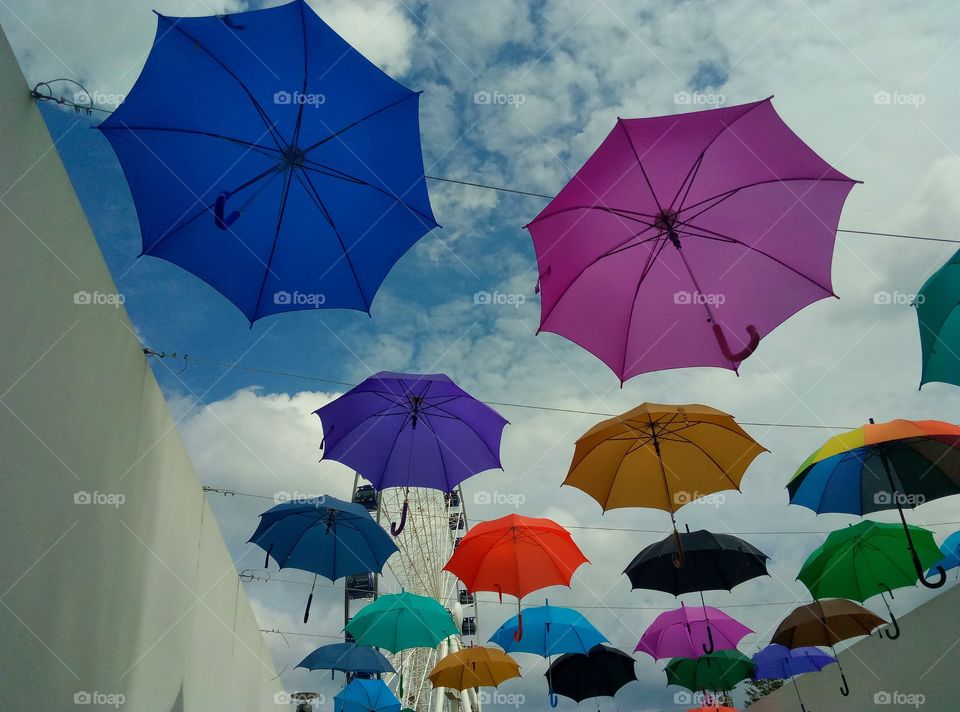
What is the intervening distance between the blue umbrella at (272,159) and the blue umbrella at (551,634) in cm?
734

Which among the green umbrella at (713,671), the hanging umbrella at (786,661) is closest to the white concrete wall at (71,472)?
the green umbrella at (713,671)

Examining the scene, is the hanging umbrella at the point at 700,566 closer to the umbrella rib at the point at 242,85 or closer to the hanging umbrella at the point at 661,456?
the hanging umbrella at the point at 661,456

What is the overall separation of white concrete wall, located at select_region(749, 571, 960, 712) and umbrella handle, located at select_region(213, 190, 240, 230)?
8660 mm

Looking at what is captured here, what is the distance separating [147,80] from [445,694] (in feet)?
72.1

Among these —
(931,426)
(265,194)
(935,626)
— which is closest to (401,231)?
(265,194)

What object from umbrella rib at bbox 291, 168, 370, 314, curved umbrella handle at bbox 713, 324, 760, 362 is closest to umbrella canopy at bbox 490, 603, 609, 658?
curved umbrella handle at bbox 713, 324, 760, 362

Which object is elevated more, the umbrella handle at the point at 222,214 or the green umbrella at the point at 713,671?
the umbrella handle at the point at 222,214

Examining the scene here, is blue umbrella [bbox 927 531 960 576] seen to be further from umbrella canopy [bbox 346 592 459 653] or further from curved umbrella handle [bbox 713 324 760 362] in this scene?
umbrella canopy [bbox 346 592 459 653]

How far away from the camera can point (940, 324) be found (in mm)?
5094

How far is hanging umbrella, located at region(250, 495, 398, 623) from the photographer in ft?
25.9

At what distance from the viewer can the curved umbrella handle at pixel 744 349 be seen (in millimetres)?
5062

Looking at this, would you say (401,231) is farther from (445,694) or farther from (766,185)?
(445,694)

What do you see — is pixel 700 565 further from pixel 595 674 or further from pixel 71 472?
pixel 71 472

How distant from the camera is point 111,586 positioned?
473 cm
